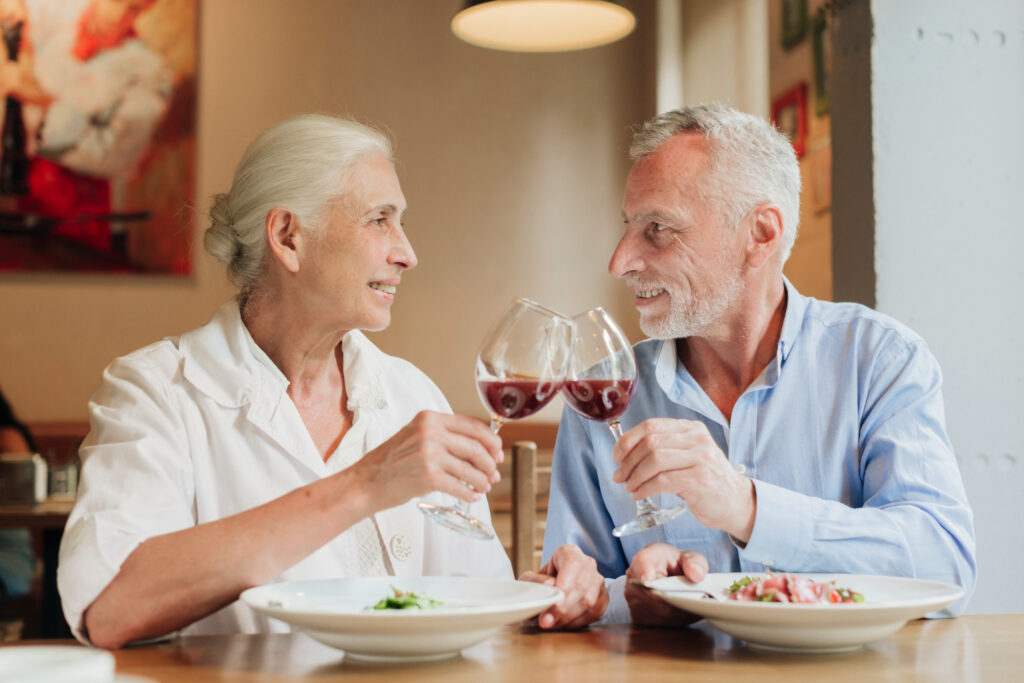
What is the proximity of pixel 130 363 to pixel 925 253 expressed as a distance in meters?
1.78

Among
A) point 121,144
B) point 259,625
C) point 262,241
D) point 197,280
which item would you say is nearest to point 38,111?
point 121,144

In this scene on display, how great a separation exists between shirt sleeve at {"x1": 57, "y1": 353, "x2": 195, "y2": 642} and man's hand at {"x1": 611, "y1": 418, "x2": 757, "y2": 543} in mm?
665

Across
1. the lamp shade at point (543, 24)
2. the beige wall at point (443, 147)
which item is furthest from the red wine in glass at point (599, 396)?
the beige wall at point (443, 147)

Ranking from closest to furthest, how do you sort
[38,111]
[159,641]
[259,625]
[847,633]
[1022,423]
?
[847,633], [159,641], [259,625], [1022,423], [38,111]

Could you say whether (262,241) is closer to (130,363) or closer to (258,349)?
(258,349)

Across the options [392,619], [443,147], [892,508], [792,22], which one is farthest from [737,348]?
[443,147]

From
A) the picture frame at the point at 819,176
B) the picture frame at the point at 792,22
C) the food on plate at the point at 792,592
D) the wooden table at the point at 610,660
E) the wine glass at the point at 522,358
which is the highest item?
the picture frame at the point at 792,22

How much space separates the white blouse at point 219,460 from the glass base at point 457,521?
39cm

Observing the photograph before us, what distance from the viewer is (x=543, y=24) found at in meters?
3.50

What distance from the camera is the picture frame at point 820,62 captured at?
3.87 metres

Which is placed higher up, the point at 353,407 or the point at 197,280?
the point at 197,280

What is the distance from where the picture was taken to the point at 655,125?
6.85 ft

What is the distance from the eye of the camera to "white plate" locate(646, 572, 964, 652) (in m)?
1.17

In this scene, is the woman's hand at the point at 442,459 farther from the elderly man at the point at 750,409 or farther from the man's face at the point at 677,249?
the man's face at the point at 677,249
